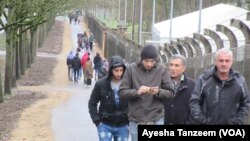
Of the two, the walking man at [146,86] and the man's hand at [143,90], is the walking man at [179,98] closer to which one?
the walking man at [146,86]

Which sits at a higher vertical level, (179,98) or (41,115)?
(179,98)

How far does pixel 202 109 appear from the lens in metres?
7.14

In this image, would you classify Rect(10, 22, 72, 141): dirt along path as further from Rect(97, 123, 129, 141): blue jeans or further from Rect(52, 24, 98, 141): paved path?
Rect(97, 123, 129, 141): blue jeans

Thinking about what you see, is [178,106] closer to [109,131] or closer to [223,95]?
[223,95]

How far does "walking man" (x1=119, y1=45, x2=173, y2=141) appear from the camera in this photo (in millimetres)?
7594

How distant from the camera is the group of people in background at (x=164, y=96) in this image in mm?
6984

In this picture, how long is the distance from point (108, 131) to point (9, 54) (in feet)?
68.4

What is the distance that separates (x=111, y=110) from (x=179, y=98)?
3.61 ft

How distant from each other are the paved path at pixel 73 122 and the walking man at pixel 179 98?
7450 mm

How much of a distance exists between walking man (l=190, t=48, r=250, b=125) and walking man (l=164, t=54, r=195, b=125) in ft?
1.99

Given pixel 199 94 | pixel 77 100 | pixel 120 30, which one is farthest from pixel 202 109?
pixel 120 30

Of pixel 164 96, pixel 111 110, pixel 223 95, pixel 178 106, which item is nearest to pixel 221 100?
pixel 223 95

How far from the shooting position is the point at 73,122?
60.7ft

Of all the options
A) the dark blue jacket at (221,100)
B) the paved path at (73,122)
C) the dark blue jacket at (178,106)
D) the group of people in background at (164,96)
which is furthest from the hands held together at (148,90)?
the paved path at (73,122)
